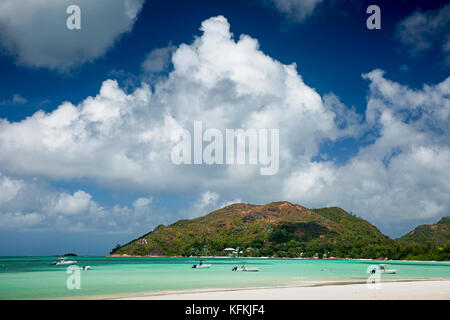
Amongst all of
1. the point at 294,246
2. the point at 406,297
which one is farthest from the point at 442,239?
the point at 406,297

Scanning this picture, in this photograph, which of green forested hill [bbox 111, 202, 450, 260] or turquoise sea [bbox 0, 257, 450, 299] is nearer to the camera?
turquoise sea [bbox 0, 257, 450, 299]

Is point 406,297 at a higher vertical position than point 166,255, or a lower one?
higher

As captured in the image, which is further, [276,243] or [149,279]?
[276,243]

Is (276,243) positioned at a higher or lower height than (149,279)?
lower

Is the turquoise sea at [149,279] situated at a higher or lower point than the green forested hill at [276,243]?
higher

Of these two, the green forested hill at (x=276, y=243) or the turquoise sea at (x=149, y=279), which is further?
the green forested hill at (x=276, y=243)

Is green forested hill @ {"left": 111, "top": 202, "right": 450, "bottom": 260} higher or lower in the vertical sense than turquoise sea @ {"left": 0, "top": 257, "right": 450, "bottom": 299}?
lower
